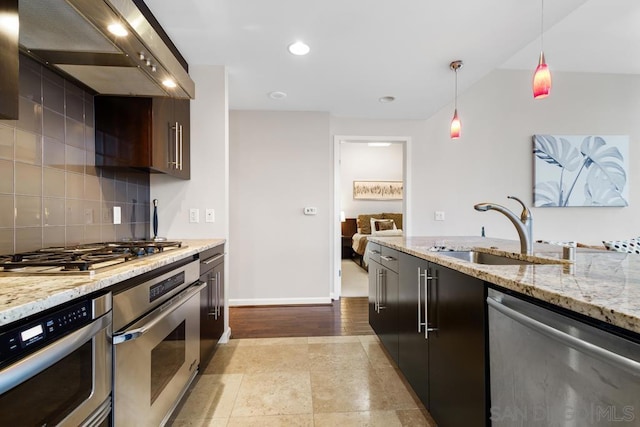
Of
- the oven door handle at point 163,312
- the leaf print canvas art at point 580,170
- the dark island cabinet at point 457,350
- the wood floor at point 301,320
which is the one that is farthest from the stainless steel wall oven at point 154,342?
the leaf print canvas art at point 580,170

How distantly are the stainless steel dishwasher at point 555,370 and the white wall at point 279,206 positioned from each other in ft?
9.10

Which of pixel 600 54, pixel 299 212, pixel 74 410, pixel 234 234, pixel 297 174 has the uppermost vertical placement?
pixel 600 54

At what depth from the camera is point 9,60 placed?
92 centimetres

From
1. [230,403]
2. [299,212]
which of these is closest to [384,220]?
[299,212]

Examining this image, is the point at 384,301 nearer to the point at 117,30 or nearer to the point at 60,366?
the point at 60,366

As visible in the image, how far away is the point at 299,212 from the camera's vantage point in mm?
3689

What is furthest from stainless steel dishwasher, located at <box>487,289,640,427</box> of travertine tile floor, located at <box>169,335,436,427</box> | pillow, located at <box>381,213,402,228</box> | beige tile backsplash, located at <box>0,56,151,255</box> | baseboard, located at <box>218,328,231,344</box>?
pillow, located at <box>381,213,402,228</box>

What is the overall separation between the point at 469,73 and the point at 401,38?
938 mm

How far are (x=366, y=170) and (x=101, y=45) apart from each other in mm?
6589

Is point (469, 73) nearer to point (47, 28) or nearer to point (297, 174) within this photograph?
point (297, 174)

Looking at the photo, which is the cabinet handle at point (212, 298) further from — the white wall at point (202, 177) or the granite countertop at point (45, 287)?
the granite countertop at point (45, 287)

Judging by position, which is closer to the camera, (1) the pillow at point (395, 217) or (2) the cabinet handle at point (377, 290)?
(2) the cabinet handle at point (377, 290)

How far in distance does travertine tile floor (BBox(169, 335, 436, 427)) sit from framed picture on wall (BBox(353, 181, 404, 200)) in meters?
5.17

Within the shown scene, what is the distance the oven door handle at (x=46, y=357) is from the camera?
62 cm
